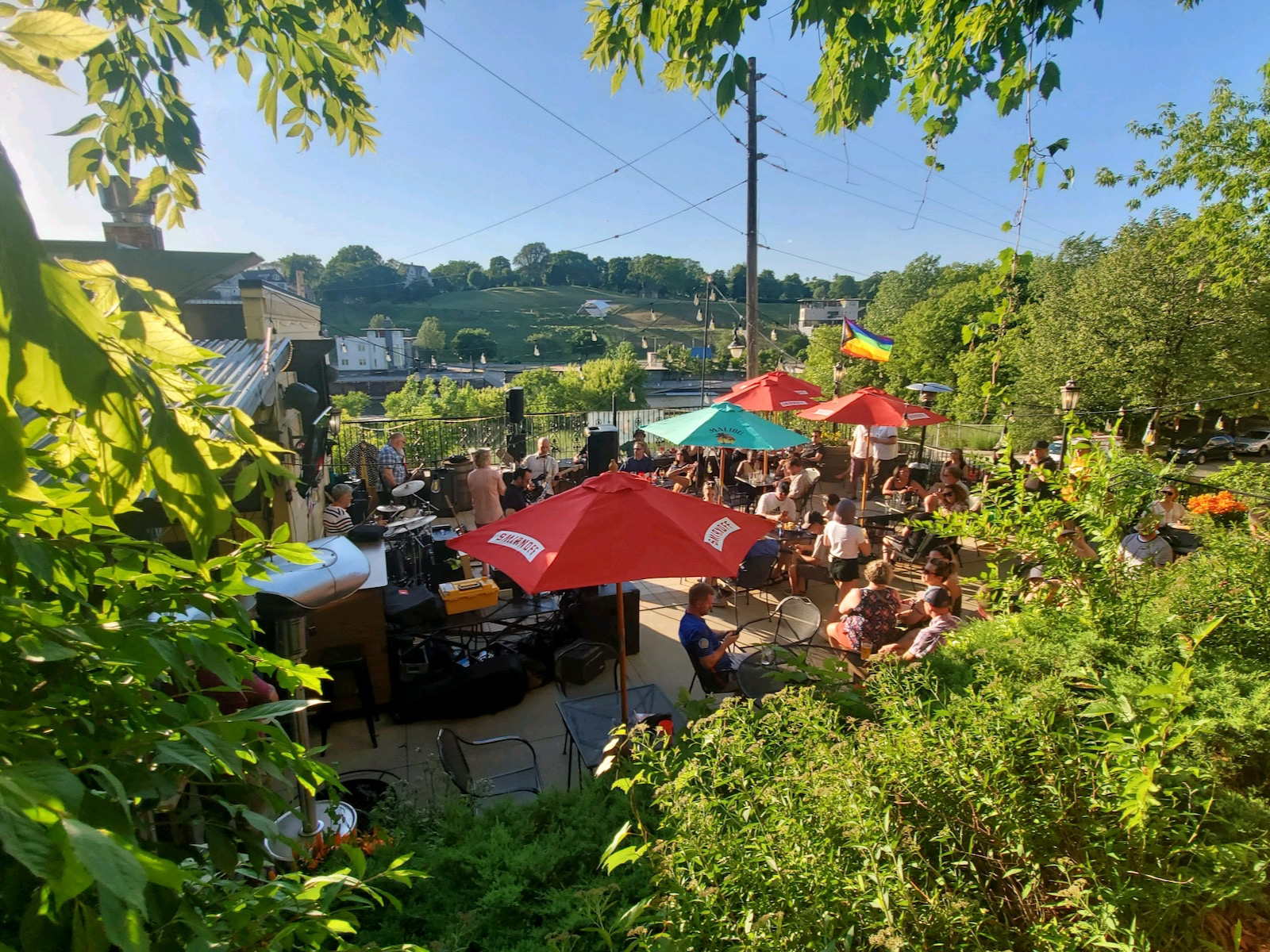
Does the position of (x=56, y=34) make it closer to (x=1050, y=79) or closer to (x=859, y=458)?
(x=1050, y=79)

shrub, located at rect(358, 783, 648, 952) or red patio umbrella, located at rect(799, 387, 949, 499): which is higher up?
red patio umbrella, located at rect(799, 387, 949, 499)

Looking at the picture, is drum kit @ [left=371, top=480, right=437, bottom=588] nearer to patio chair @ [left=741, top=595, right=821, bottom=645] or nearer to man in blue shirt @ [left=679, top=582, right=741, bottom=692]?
man in blue shirt @ [left=679, top=582, right=741, bottom=692]

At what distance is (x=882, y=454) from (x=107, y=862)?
1188 centimetres

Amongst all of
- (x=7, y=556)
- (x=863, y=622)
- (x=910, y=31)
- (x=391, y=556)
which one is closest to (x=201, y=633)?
(x=7, y=556)

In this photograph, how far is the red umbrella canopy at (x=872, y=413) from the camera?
8.58 m

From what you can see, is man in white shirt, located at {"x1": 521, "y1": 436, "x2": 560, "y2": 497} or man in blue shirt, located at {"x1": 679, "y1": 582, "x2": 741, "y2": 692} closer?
man in blue shirt, located at {"x1": 679, "y1": 582, "x2": 741, "y2": 692}

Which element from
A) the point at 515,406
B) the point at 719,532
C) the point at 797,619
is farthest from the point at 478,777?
the point at 515,406

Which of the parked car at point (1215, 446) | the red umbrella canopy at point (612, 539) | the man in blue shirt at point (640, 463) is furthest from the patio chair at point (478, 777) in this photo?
the parked car at point (1215, 446)

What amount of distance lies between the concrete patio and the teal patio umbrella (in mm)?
2026

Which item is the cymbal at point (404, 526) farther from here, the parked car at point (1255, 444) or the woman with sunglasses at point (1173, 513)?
the parked car at point (1255, 444)

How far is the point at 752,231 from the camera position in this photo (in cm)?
1366

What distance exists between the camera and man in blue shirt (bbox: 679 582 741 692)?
4660 mm

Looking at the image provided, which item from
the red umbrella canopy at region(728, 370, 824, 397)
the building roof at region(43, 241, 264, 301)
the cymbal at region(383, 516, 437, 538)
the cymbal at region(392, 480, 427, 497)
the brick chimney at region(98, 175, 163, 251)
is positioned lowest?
the cymbal at region(383, 516, 437, 538)

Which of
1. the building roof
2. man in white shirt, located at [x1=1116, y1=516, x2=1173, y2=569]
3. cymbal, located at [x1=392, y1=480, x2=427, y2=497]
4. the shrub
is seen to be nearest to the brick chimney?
the building roof
